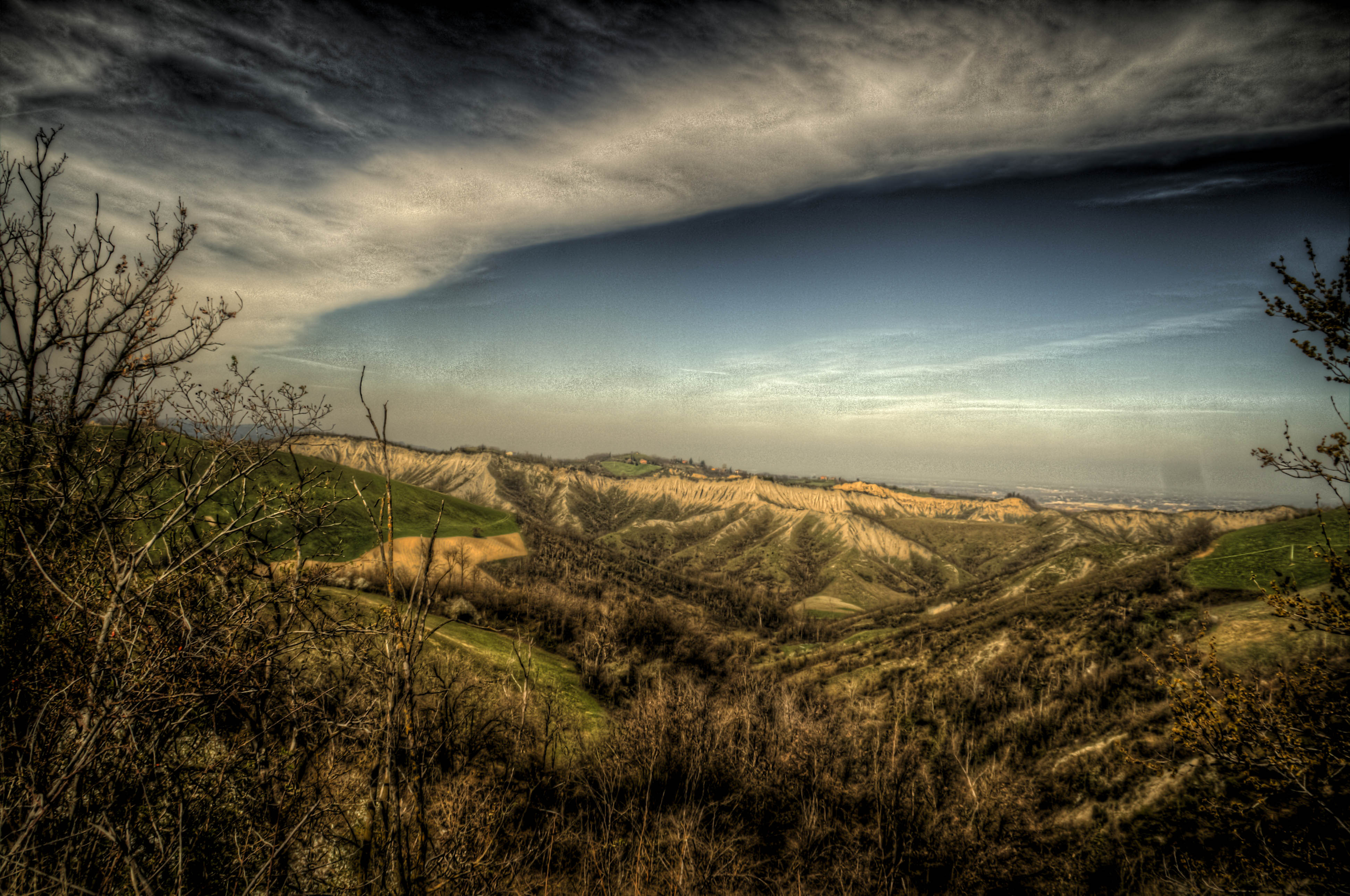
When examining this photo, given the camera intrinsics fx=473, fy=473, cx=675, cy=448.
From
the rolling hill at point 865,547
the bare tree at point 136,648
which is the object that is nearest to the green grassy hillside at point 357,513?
the bare tree at point 136,648

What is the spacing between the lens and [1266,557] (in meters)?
30.2

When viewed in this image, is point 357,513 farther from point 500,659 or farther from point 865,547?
point 865,547

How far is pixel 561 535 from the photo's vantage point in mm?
121562

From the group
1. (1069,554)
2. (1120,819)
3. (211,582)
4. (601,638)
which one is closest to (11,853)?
(211,582)

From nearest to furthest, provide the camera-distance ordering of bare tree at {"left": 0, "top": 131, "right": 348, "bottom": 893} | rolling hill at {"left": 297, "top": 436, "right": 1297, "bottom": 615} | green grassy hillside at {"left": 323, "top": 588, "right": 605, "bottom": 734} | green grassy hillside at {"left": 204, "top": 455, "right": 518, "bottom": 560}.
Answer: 1. bare tree at {"left": 0, "top": 131, "right": 348, "bottom": 893}
2. green grassy hillside at {"left": 204, "top": 455, "right": 518, "bottom": 560}
3. green grassy hillside at {"left": 323, "top": 588, "right": 605, "bottom": 734}
4. rolling hill at {"left": 297, "top": 436, "right": 1297, "bottom": 615}

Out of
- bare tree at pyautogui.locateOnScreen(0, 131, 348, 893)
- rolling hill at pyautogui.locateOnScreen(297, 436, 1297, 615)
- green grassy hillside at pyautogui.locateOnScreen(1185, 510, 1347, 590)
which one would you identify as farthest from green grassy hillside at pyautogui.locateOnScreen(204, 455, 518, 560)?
rolling hill at pyautogui.locateOnScreen(297, 436, 1297, 615)

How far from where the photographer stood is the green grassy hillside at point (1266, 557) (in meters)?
25.5

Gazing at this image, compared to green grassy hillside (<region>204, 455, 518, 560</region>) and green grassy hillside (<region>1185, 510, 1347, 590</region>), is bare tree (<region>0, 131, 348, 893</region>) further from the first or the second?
green grassy hillside (<region>1185, 510, 1347, 590</region>)

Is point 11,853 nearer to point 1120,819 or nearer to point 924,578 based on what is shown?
point 1120,819

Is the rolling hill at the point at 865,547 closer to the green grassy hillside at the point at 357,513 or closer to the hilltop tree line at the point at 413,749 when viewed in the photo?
the green grassy hillside at the point at 357,513

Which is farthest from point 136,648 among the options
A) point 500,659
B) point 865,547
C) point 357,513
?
point 865,547

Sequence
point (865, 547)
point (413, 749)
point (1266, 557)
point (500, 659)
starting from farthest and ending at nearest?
point (865, 547) < point (1266, 557) < point (500, 659) < point (413, 749)

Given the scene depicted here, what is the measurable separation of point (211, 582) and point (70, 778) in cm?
464

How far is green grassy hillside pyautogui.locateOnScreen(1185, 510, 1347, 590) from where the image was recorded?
25.5 m
